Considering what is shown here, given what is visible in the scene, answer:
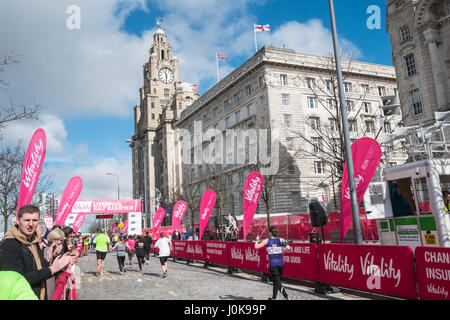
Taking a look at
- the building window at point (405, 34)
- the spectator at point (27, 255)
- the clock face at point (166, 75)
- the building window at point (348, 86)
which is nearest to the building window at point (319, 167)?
the building window at point (348, 86)

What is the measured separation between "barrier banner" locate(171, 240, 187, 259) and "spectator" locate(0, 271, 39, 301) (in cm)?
1945

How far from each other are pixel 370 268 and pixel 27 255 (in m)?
7.07

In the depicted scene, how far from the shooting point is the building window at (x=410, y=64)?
31.2 m

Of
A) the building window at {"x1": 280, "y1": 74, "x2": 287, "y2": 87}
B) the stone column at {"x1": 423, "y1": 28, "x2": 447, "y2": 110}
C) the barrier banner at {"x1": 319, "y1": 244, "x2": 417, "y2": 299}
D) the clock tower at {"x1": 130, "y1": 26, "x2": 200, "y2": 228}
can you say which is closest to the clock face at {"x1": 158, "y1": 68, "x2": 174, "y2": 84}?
the clock tower at {"x1": 130, "y1": 26, "x2": 200, "y2": 228}

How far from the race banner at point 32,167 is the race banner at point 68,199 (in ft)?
16.2

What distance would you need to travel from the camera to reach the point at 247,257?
13758mm

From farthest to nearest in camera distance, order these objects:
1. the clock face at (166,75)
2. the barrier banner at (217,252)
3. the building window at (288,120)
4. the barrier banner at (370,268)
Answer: the clock face at (166,75), the building window at (288,120), the barrier banner at (217,252), the barrier banner at (370,268)

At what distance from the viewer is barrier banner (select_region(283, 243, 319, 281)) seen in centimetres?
1009

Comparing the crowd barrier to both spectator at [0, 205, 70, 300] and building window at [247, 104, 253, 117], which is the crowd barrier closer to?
spectator at [0, 205, 70, 300]

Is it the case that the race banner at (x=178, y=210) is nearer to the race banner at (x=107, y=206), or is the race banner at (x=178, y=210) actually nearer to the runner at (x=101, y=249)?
the runner at (x=101, y=249)

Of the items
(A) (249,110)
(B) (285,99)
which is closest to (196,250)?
(B) (285,99)

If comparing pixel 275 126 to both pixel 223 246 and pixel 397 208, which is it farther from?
pixel 397 208
